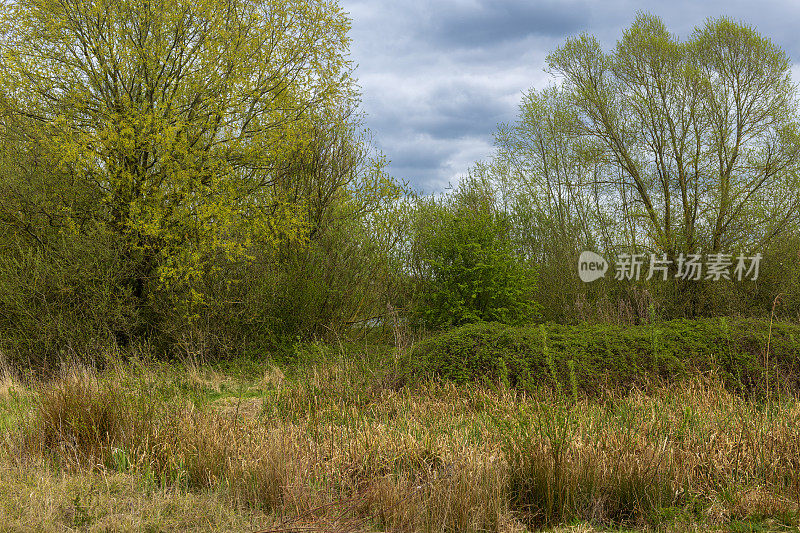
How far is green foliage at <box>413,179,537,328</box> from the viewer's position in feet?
43.0

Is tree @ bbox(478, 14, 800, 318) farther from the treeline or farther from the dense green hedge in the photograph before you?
the dense green hedge

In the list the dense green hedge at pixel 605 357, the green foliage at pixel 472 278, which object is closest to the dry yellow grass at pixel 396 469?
the dense green hedge at pixel 605 357

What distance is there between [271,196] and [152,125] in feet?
9.94

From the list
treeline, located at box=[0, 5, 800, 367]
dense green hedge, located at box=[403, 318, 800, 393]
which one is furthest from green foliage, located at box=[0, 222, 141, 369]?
dense green hedge, located at box=[403, 318, 800, 393]

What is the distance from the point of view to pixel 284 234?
12.6m

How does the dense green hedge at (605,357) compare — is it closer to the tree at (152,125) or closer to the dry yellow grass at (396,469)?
the dry yellow grass at (396,469)

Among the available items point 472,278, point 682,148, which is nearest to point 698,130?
point 682,148

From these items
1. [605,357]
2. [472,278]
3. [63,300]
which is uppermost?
[472,278]

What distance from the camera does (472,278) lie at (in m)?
13.3

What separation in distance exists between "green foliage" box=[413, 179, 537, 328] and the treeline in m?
0.06

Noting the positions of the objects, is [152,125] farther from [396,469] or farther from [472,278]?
[396,469]

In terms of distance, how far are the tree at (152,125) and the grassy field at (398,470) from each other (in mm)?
5438

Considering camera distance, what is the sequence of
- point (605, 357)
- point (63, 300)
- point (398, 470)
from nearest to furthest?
1. point (398, 470)
2. point (605, 357)
3. point (63, 300)

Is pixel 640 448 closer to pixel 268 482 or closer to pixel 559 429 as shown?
pixel 559 429
